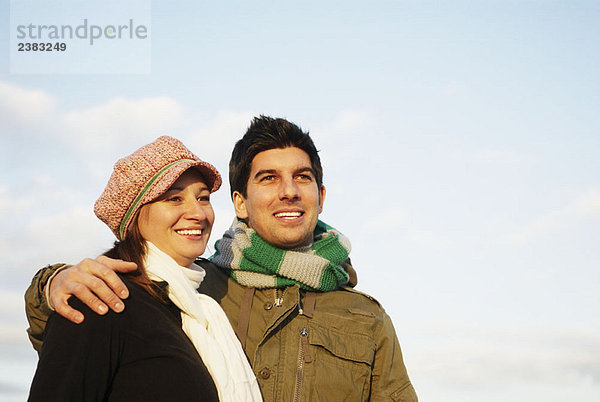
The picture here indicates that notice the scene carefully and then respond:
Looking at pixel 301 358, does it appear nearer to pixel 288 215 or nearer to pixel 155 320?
pixel 288 215

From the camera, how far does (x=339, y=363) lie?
12.1 feet

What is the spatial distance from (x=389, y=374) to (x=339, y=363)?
381mm

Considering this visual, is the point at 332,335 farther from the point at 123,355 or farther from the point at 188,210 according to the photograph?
the point at 123,355

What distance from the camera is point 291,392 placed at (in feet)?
11.4

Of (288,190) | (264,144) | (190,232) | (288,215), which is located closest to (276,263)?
(288,215)

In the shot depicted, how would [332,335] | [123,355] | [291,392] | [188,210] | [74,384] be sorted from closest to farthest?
[74,384]
[123,355]
[188,210]
[291,392]
[332,335]

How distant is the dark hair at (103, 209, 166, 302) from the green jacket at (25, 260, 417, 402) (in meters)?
Answer: 0.73

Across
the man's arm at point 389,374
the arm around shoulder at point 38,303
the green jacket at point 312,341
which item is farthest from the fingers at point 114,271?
the man's arm at point 389,374

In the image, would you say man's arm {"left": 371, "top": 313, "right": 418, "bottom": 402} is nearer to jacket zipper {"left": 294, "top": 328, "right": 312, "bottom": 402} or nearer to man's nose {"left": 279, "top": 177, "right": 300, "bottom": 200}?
jacket zipper {"left": 294, "top": 328, "right": 312, "bottom": 402}

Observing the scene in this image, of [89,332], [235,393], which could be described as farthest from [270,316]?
[89,332]

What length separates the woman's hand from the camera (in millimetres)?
2354

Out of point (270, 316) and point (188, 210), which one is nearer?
point (188, 210)

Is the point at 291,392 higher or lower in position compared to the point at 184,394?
lower

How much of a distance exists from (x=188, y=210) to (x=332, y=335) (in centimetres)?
136
